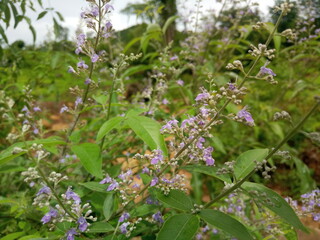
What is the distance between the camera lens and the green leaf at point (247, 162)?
1515 mm

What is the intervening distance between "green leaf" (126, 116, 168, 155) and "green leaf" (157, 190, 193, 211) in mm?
194

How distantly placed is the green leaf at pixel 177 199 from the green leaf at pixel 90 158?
33 cm

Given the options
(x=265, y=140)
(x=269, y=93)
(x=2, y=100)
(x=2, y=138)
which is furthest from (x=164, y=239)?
(x=269, y=93)

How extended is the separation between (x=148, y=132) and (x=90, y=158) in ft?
1.09

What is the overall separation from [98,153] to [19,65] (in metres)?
2.54

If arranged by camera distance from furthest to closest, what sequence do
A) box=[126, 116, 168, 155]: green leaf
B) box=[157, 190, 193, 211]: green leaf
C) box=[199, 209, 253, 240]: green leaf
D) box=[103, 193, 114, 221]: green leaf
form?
box=[103, 193, 114, 221]: green leaf < box=[126, 116, 168, 155]: green leaf < box=[157, 190, 193, 211]: green leaf < box=[199, 209, 253, 240]: green leaf

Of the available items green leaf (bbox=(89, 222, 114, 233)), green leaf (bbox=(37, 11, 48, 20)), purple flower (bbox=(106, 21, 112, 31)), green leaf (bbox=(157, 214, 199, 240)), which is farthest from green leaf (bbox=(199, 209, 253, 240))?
green leaf (bbox=(37, 11, 48, 20))

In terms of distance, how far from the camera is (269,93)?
8828 mm

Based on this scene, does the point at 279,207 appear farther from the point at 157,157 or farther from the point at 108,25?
the point at 108,25

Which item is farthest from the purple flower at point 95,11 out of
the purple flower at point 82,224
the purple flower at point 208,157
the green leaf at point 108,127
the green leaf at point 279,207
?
the green leaf at point 279,207

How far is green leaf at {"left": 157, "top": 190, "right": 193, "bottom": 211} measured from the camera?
4.52 ft

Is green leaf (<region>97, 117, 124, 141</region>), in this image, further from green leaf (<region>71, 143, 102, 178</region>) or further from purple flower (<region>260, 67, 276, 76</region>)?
purple flower (<region>260, 67, 276, 76</region>)

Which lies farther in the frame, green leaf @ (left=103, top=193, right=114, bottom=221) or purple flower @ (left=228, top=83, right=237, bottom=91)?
green leaf @ (left=103, top=193, right=114, bottom=221)

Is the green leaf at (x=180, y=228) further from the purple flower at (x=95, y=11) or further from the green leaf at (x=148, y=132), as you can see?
the purple flower at (x=95, y=11)
